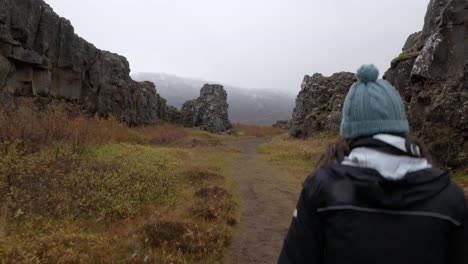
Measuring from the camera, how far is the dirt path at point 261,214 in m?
7.40

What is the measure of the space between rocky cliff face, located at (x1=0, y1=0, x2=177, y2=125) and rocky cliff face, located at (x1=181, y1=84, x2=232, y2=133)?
17584 millimetres

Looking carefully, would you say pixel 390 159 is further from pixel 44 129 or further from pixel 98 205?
pixel 44 129

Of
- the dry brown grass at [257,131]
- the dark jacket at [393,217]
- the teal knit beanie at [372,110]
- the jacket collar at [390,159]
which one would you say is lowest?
the dry brown grass at [257,131]

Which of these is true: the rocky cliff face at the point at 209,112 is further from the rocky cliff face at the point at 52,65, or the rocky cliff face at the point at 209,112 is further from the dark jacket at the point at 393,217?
the dark jacket at the point at 393,217

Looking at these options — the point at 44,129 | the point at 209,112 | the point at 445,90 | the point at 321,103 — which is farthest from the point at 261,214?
the point at 209,112

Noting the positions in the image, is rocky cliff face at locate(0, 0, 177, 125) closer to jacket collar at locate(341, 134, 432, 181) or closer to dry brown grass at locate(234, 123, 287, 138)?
jacket collar at locate(341, 134, 432, 181)

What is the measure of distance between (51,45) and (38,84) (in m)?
3.75

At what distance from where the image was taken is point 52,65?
2639 cm

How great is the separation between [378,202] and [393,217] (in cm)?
12

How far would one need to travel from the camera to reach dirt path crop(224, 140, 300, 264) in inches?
291

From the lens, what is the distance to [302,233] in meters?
2.30

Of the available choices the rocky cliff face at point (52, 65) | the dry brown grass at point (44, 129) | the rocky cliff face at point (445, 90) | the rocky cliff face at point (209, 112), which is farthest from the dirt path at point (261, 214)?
the rocky cliff face at point (209, 112)

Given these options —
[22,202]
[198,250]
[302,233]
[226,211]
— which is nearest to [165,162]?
[226,211]

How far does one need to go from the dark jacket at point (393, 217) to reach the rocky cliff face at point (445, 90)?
12.5 metres
